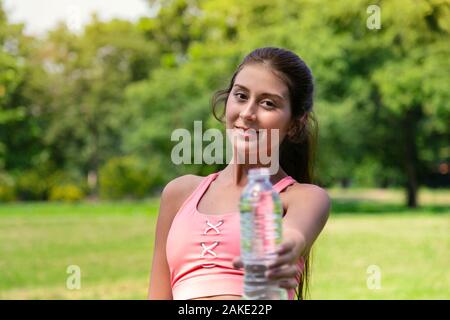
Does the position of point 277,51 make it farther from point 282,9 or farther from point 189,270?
point 282,9

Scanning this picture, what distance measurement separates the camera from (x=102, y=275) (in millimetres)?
13914

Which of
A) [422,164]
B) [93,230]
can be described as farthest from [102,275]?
[422,164]

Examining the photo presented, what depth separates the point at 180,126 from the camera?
39.8m

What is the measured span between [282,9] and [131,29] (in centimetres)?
2030

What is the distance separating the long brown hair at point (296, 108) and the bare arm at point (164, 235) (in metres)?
0.33

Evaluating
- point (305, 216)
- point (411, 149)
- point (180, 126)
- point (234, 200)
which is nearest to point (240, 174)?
point (234, 200)

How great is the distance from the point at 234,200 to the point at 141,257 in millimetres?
14636

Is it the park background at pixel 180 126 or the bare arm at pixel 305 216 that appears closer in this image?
the bare arm at pixel 305 216

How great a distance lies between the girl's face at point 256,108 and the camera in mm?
2424

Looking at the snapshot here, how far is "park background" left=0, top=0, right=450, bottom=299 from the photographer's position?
1551 cm

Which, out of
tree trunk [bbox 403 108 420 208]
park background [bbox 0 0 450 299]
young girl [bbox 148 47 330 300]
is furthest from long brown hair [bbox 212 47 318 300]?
tree trunk [bbox 403 108 420 208]

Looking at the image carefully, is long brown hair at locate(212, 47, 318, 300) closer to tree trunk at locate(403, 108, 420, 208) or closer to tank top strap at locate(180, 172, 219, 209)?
tank top strap at locate(180, 172, 219, 209)

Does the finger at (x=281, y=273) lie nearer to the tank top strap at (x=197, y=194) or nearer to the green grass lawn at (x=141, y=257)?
the tank top strap at (x=197, y=194)

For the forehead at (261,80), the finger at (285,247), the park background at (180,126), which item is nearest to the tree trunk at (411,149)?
the park background at (180,126)
